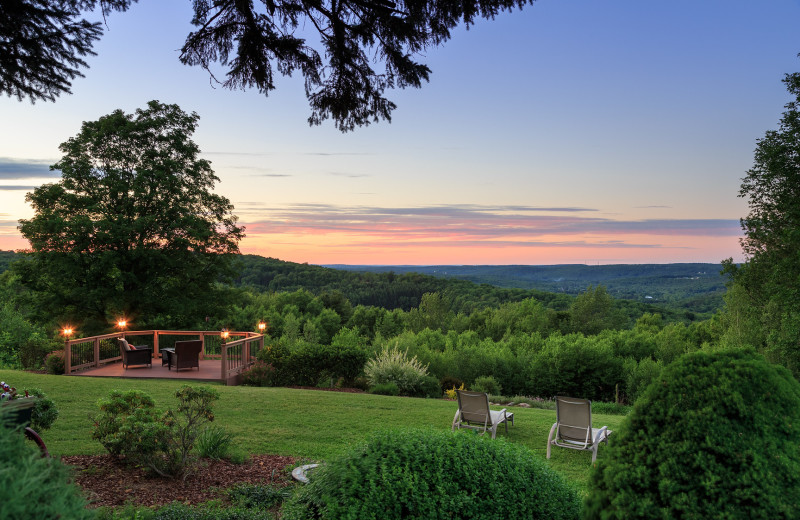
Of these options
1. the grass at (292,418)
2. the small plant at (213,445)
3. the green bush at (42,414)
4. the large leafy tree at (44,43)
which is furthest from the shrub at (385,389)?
the large leafy tree at (44,43)

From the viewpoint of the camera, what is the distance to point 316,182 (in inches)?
819

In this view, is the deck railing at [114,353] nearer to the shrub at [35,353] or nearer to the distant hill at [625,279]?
the shrub at [35,353]

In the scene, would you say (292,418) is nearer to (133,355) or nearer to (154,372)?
(154,372)

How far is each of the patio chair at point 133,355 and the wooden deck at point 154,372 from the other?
0.46ft

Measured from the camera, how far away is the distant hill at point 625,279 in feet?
217

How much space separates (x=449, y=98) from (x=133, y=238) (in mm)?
14373

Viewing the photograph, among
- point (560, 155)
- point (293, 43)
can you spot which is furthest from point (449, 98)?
point (293, 43)

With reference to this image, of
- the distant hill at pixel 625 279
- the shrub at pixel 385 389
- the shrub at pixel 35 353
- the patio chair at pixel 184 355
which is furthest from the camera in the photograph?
the distant hill at pixel 625 279

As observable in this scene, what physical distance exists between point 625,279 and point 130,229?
9801 cm

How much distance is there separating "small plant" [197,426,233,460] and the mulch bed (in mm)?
140

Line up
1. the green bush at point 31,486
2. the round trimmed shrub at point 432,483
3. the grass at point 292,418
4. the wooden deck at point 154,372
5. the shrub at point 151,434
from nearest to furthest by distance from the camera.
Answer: the green bush at point 31,486, the round trimmed shrub at point 432,483, the shrub at point 151,434, the grass at point 292,418, the wooden deck at point 154,372

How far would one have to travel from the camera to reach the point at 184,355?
1338 cm

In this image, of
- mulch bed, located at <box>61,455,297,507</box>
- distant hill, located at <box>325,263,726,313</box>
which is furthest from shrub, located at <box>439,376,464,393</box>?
distant hill, located at <box>325,263,726,313</box>

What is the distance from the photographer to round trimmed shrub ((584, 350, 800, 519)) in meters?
2.14
